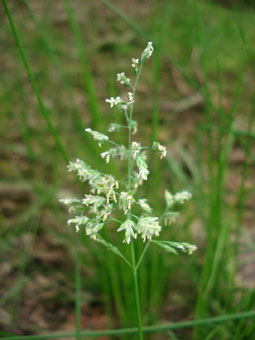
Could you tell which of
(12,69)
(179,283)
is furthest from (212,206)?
(12,69)

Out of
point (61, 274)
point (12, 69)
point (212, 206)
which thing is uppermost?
point (12, 69)

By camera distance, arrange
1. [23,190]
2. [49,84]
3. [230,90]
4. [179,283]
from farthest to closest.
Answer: [230,90]
[49,84]
[23,190]
[179,283]

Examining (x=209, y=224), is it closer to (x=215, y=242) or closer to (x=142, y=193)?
(x=215, y=242)

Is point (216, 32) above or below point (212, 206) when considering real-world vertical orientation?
above

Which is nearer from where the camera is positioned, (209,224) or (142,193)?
(209,224)

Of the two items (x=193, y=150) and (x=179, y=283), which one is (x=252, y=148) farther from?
(x=179, y=283)

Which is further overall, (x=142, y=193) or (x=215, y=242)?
(x=142, y=193)

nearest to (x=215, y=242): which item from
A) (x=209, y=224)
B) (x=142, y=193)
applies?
(x=209, y=224)

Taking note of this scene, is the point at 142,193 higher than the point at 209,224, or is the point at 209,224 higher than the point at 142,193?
the point at 142,193
